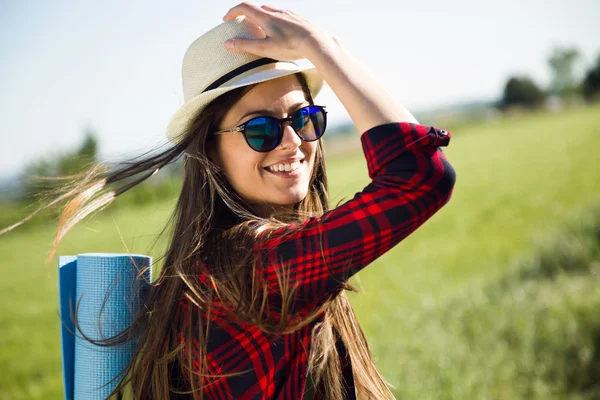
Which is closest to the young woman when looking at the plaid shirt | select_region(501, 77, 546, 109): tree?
the plaid shirt

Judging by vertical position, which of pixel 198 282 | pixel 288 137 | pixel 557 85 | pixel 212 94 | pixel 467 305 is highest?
pixel 212 94

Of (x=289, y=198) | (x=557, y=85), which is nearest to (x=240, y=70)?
(x=289, y=198)

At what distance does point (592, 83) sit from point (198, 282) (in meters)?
73.6

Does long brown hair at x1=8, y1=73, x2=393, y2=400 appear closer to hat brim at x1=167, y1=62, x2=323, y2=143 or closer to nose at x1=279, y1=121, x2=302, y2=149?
hat brim at x1=167, y1=62, x2=323, y2=143

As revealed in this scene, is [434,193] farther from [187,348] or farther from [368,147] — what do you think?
[187,348]

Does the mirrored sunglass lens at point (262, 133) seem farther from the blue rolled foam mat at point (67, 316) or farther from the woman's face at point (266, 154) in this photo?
the blue rolled foam mat at point (67, 316)

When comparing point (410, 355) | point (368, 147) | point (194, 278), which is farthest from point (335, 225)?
point (410, 355)

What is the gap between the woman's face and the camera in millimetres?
1794

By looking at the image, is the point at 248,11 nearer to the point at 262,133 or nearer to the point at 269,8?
the point at 269,8

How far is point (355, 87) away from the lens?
1425 mm

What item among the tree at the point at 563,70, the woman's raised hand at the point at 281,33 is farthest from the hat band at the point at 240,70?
the tree at the point at 563,70

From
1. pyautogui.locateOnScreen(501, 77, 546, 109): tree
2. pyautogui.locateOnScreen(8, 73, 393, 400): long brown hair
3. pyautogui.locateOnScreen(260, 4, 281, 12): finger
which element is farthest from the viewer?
pyautogui.locateOnScreen(501, 77, 546, 109): tree

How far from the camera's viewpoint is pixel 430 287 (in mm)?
8445

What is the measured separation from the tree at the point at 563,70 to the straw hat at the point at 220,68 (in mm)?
106174
